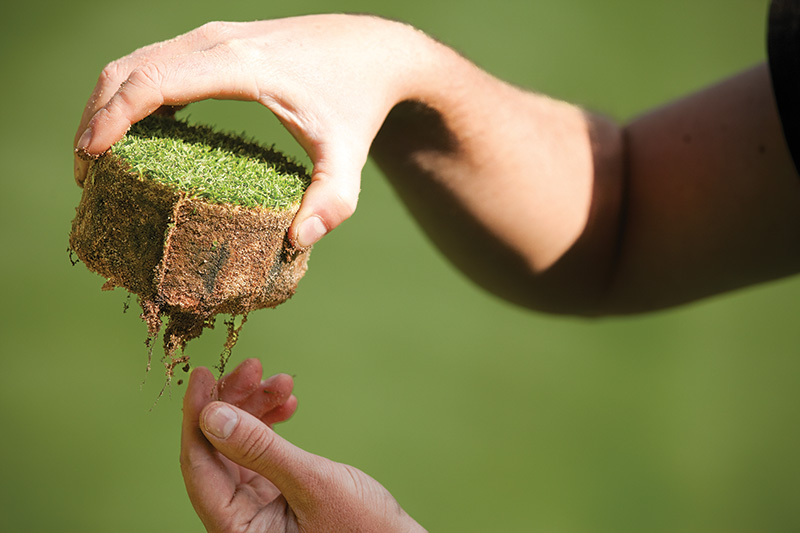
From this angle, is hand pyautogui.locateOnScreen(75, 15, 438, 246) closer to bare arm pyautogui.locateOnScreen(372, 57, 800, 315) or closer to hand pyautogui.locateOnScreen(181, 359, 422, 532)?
bare arm pyautogui.locateOnScreen(372, 57, 800, 315)

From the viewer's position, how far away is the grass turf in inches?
30.6

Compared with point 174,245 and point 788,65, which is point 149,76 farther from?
point 788,65

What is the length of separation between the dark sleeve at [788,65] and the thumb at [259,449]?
35.5 inches

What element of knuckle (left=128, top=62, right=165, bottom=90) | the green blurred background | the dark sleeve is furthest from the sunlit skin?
the green blurred background

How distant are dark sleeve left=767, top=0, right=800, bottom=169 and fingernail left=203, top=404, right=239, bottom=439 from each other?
37.8 inches

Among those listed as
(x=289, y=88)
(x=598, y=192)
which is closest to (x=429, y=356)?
(x=598, y=192)

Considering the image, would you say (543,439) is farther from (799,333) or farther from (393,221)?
(799,333)

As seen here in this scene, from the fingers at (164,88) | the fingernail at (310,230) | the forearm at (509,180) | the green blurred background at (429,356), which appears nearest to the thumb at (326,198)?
the fingernail at (310,230)

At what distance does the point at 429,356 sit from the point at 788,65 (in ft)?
6.10

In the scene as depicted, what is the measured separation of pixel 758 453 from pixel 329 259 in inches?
91.4

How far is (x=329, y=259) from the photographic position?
255cm

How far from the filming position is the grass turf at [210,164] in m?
0.78

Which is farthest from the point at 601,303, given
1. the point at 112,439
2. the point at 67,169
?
the point at 67,169

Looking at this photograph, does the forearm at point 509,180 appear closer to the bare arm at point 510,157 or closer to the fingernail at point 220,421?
the bare arm at point 510,157
